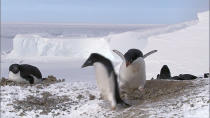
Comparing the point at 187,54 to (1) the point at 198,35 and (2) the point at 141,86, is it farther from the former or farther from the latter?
(2) the point at 141,86

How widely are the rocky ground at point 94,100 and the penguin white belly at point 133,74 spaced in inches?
10.4

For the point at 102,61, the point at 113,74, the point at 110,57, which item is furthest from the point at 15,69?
the point at 110,57

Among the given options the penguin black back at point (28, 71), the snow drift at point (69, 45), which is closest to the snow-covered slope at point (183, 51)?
the snow drift at point (69, 45)

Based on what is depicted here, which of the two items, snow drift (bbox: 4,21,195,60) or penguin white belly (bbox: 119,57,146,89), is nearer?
penguin white belly (bbox: 119,57,146,89)

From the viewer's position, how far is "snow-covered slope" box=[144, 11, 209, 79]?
2248cm

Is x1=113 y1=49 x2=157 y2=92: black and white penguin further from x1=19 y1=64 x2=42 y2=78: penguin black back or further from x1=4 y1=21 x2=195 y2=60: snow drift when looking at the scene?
x1=4 y1=21 x2=195 y2=60: snow drift

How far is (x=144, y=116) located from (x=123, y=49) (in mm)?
21098

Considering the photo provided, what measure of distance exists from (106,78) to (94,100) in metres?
4.27

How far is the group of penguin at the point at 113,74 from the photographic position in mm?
3352

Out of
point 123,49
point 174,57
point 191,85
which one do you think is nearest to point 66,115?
point 191,85

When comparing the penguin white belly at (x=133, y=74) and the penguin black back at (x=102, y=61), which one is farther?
the penguin white belly at (x=133, y=74)

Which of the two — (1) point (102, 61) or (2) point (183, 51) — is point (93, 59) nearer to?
(1) point (102, 61)

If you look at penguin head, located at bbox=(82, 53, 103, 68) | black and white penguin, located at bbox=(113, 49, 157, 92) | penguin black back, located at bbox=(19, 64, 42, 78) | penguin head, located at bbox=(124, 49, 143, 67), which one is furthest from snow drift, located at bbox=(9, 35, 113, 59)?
penguin head, located at bbox=(82, 53, 103, 68)

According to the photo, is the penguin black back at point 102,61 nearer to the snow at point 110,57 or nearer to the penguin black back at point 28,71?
the snow at point 110,57
